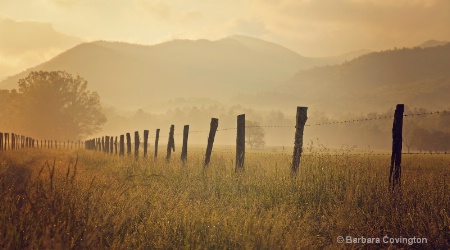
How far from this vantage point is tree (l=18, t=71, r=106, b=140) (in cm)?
5991

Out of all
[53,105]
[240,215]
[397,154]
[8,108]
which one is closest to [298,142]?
[397,154]

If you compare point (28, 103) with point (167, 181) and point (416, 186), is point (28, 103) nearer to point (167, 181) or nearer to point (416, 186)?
point (167, 181)

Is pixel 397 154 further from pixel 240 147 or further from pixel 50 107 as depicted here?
pixel 50 107

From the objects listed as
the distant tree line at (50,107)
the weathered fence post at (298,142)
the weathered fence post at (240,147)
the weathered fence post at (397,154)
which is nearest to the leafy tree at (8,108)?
the distant tree line at (50,107)

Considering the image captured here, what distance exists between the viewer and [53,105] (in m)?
60.2

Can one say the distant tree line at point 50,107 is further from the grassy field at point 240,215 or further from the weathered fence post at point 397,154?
the weathered fence post at point 397,154

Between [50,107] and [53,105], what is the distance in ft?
1.81

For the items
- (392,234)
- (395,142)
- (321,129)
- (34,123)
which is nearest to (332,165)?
(395,142)

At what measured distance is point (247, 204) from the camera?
660 cm

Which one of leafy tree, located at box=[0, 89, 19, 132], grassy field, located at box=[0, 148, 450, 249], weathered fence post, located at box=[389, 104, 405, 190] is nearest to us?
grassy field, located at box=[0, 148, 450, 249]

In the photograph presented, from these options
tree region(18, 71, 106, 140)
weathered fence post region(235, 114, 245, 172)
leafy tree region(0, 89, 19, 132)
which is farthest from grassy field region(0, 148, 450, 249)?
leafy tree region(0, 89, 19, 132)

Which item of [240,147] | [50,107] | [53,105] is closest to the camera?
[240,147]

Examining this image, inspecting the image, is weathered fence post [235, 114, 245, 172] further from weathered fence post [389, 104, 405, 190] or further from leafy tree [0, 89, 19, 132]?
leafy tree [0, 89, 19, 132]

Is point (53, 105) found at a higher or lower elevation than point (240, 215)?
higher
